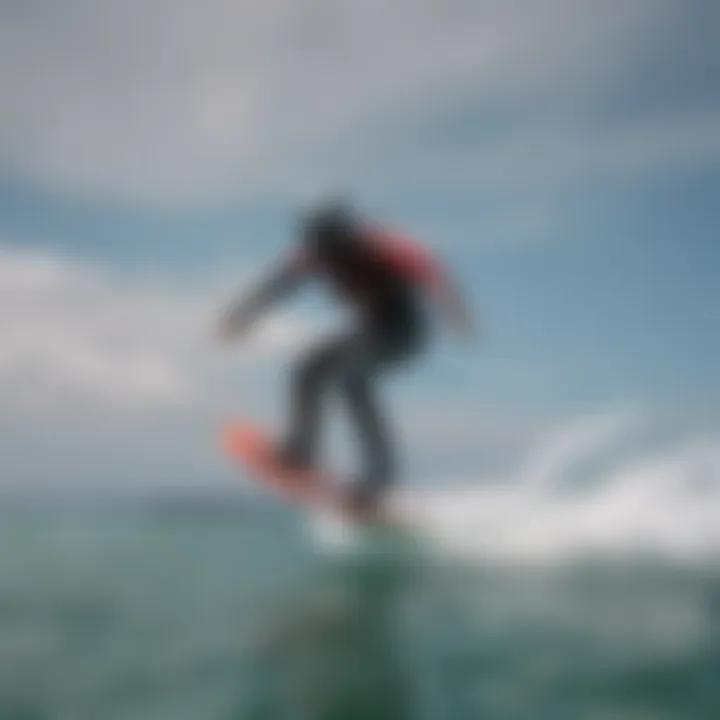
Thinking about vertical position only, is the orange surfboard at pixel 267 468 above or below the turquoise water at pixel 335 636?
above

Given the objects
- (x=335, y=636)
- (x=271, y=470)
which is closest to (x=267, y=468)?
(x=271, y=470)

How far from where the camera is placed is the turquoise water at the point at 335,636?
1.80 m

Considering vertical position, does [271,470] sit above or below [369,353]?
below

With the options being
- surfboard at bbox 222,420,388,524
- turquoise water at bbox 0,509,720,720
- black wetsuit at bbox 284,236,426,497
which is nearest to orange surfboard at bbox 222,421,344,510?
surfboard at bbox 222,420,388,524

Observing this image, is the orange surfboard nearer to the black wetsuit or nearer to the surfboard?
the surfboard

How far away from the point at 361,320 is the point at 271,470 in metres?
0.55

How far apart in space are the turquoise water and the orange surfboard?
37cm

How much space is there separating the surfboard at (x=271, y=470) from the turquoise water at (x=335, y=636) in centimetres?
36

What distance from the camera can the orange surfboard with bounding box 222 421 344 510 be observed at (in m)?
2.98

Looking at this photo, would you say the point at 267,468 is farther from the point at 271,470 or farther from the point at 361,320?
the point at 361,320

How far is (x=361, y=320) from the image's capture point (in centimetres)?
288

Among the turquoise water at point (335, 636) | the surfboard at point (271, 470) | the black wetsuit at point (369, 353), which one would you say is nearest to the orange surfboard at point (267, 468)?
the surfboard at point (271, 470)

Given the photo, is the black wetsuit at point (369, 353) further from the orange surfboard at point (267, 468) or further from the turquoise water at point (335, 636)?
the turquoise water at point (335, 636)

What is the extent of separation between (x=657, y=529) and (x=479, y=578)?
0.65 metres
